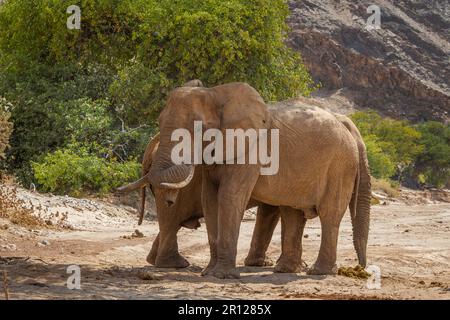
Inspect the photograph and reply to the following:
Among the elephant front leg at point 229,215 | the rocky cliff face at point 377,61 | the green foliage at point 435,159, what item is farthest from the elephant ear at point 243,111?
the rocky cliff face at point 377,61

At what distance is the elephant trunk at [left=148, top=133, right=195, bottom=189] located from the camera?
9.98m

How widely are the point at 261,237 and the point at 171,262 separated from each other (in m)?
1.29

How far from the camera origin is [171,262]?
461 inches

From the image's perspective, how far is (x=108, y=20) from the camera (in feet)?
77.2

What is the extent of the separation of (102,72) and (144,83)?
2.60 m

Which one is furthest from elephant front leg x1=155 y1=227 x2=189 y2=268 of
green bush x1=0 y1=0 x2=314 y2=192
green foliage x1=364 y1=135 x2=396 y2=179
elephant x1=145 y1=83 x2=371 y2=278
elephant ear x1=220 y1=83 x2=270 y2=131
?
green foliage x1=364 y1=135 x2=396 y2=179

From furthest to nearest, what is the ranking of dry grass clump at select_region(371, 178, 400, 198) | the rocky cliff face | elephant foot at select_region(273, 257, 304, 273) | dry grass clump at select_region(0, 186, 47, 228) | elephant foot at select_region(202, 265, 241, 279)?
the rocky cliff face < dry grass clump at select_region(371, 178, 400, 198) < dry grass clump at select_region(0, 186, 47, 228) < elephant foot at select_region(273, 257, 304, 273) < elephant foot at select_region(202, 265, 241, 279)

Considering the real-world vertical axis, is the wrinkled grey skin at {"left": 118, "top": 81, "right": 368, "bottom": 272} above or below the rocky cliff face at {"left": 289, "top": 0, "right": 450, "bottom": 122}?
below

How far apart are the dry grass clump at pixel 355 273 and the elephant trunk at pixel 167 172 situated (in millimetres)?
2495

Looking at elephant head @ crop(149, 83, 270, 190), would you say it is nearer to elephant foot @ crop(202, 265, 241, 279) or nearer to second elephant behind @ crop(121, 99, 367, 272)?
second elephant behind @ crop(121, 99, 367, 272)

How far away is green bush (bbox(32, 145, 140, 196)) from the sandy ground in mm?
738

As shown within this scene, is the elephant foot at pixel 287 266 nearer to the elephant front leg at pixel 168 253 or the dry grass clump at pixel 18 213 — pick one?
the elephant front leg at pixel 168 253

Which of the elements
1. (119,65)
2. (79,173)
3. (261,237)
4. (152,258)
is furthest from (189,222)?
(119,65)
